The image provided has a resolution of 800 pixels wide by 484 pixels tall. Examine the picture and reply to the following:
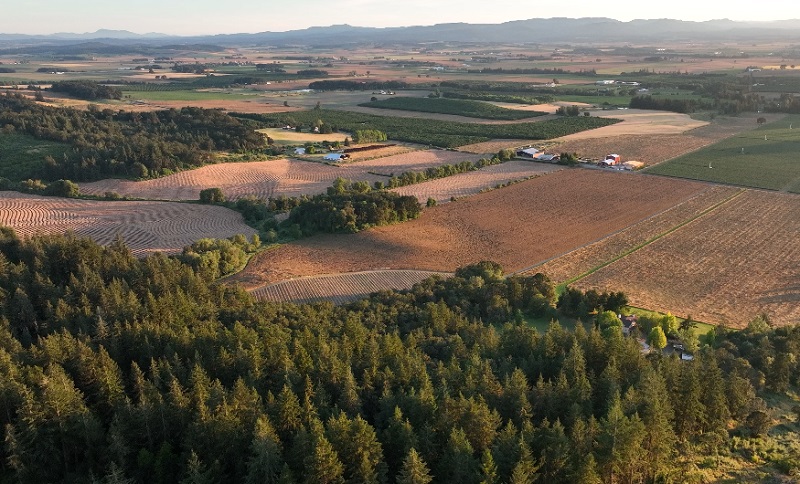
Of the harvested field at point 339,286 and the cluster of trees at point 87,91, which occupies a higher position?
the cluster of trees at point 87,91

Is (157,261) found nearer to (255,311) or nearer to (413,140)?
(255,311)

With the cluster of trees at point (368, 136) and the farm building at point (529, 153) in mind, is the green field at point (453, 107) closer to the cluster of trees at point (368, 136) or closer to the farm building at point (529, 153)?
the cluster of trees at point (368, 136)

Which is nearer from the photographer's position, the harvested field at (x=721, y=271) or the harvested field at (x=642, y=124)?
the harvested field at (x=721, y=271)

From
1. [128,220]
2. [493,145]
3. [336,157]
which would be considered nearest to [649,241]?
[128,220]

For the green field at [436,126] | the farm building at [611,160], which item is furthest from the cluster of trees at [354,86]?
the farm building at [611,160]

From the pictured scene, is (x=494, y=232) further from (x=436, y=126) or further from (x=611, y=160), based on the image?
(x=436, y=126)

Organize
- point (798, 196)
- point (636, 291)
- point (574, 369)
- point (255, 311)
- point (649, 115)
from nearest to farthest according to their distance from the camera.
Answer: point (574, 369) → point (255, 311) → point (636, 291) → point (798, 196) → point (649, 115)

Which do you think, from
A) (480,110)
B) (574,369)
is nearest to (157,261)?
(574,369)
